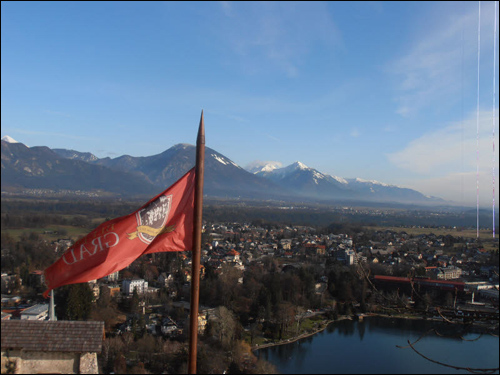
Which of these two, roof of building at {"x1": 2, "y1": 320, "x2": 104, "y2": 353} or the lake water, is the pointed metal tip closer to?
roof of building at {"x1": 2, "y1": 320, "x2": 104, "y2": 353}

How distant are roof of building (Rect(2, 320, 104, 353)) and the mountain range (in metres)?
27.8

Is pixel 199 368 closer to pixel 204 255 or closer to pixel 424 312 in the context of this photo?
pixel 424 312

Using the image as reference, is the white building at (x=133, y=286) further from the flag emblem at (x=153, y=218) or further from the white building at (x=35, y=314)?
the flag emblem at (x=153, y=218)

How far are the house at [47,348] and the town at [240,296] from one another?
2.64 ft

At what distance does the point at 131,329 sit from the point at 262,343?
12.2 feet

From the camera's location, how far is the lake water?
9.38 meters

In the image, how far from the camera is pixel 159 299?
47.1ft

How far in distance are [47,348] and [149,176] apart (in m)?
113

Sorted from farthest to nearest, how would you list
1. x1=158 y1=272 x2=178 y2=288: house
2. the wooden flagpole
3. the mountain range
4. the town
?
1. the mountain range
2. x1=158 y1=272 x2=178 y2=288: house
3. the town
4. the wooden flagpole

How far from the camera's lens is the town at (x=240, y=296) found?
28.9ft

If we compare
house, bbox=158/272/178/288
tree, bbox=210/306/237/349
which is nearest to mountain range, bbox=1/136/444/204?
house, bbox=158/272/178/288

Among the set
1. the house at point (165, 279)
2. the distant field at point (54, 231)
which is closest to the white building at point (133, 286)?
the house at point (165, 279)

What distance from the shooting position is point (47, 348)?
2.23m

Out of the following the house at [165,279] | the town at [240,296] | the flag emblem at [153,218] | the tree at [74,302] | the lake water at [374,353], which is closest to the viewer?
the flag emblem at [153,218]
